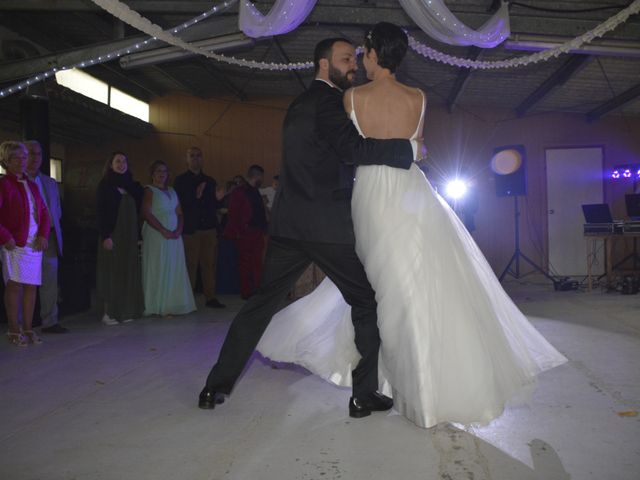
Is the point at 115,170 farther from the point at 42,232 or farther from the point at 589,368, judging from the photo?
the point at 589,368

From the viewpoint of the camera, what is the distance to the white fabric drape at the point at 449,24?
4832 mm

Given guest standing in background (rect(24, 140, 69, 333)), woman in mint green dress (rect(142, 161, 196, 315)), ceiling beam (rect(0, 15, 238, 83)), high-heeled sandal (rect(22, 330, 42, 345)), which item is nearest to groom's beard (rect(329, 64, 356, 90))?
guest standing in background (rect(24, 140, 69, 333))

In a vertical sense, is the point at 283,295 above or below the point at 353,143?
below

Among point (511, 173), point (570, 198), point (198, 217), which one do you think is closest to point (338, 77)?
point (198, 217)

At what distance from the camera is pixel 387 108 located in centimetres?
230

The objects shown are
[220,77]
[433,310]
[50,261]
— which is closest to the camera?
[433,310]

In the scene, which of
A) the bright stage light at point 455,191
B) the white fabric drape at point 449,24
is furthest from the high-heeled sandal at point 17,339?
the bright stage light at point 455,191

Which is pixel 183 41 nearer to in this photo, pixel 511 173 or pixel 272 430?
pixel 272 430

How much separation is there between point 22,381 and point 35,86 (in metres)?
3.97

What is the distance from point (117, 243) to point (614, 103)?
838 cm

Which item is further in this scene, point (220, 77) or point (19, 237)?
point (220, 77)

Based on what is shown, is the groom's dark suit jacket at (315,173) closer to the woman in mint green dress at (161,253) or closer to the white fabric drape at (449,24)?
the white fabric drape at (449,24)

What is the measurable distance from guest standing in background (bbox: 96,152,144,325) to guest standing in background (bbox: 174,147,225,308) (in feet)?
2.19

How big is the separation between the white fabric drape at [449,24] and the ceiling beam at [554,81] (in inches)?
101
